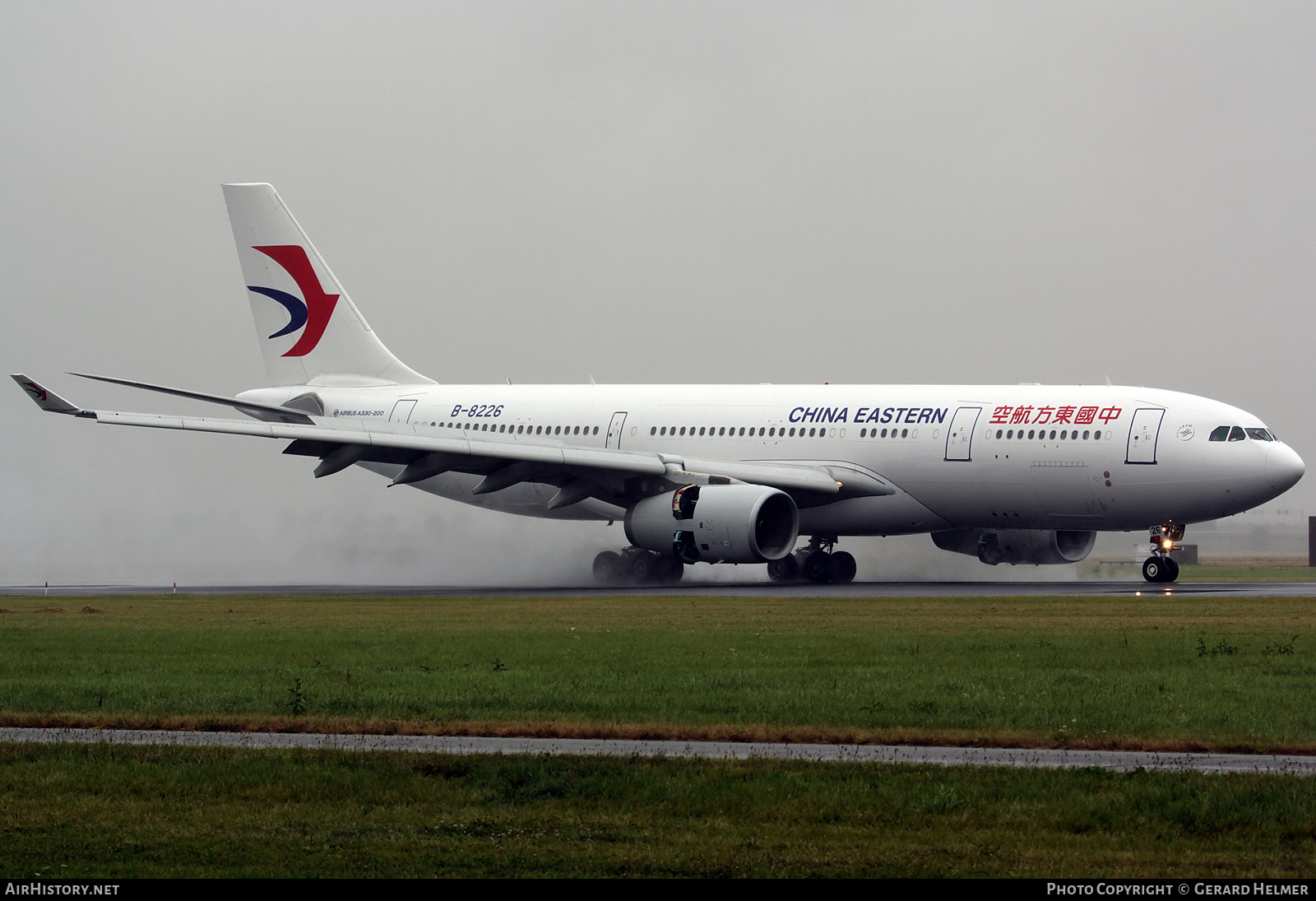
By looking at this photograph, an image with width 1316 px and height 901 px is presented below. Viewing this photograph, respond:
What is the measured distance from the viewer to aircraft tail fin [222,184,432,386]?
1905 inches

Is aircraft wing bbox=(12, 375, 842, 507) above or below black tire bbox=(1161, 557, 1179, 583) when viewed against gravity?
above

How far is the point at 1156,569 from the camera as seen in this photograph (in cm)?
3938

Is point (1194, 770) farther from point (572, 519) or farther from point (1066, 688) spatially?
point (572, 519)

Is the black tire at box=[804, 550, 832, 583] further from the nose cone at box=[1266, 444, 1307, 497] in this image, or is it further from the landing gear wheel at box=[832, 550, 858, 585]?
the nose cone at box=[1266, 444, 1307, 497]

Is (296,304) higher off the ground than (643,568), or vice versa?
(296,304)

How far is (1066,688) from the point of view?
17.4 meters

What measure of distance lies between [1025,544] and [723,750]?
30.1m

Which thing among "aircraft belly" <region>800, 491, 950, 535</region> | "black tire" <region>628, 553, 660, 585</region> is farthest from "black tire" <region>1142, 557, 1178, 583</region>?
"black tire" <region>628, 553, 660, 585</region>

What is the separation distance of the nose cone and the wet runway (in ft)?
7.88

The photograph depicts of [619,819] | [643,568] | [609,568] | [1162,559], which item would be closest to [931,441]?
[1162,559]

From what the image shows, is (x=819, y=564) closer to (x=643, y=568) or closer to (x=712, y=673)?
(x=643, y=568)

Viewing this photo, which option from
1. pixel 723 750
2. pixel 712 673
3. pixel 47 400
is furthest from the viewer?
pixel 47 400
